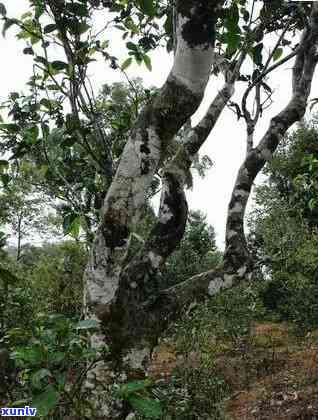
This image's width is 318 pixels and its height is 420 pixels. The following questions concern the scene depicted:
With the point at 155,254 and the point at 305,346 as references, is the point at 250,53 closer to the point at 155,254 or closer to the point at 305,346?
the point at 155,254

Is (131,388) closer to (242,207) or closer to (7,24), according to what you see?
Answer: (242,207)

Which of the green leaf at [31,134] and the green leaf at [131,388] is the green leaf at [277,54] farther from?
the green leaf at [131,388]

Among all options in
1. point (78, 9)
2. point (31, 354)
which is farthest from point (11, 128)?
point (31, 354)

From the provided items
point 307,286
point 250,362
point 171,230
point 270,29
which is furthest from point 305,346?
point 171,230

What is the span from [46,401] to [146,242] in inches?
52.1

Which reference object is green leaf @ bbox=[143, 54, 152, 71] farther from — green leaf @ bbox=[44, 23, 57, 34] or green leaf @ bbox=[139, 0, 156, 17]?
green leaf @ bbox=[139, 0, 156, 17]

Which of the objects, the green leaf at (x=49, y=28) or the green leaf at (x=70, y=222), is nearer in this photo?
the green leaf at (x=49, y=28)

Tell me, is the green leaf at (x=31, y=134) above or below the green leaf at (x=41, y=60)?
below

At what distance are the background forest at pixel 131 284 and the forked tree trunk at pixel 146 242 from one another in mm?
39

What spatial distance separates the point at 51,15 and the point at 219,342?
723cm

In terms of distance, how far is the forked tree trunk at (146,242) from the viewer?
1.97 meters

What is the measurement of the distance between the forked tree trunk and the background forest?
0.04 meters

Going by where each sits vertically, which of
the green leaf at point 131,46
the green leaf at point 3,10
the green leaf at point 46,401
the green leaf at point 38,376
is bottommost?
the green leaf at point 46,401

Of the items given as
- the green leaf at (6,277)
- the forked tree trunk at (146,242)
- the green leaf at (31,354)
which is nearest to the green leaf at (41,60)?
the forked tree trunk at (146,242)
